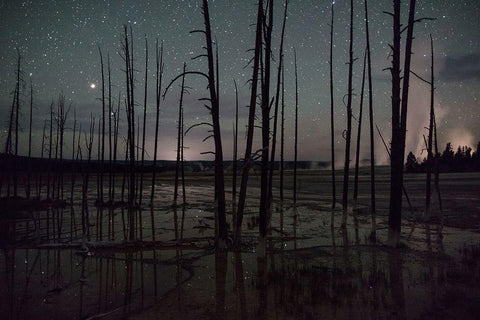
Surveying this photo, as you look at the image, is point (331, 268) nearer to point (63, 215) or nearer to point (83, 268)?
point (83, 268)

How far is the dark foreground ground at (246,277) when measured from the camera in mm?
6457

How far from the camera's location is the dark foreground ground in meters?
Result: 6.46

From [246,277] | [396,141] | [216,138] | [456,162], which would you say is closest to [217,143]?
[216,138]

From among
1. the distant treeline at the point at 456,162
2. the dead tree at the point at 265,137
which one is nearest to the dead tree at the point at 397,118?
the dead tree at the point at 265,137

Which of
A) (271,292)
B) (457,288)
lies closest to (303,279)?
(271,292)

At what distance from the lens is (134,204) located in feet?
86.6

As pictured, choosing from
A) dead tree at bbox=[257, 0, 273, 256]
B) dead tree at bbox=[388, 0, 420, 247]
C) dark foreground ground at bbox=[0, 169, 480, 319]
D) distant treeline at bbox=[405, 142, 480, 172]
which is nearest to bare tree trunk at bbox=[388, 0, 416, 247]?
dead tree at bbox=[388, 0, 420, 247]

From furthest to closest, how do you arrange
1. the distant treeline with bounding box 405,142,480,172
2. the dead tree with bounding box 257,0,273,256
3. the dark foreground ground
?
the distant treeline with bounding box 405,142,480,172 < the dead tree with bounding box 257,0,273,256 < the dark foreground ground

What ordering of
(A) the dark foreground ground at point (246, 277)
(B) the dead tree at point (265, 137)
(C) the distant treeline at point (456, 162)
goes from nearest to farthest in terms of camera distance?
(A) the dark foreground ground at point (246, 277), (B) the dead tree at point (265, 137), (C) the distant treeline at point (456, 162)

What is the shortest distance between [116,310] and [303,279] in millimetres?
4292

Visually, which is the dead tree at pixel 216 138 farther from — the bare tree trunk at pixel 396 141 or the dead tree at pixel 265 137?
the bare tree trunk at pixel 396 141

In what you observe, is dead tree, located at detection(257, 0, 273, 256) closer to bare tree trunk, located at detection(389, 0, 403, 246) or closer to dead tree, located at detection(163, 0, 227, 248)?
dead tree, located at detection(163, 0, 227, 248)

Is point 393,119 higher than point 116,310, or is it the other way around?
point 393,119

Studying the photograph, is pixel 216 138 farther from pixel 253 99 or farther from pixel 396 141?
pixel 396 141
